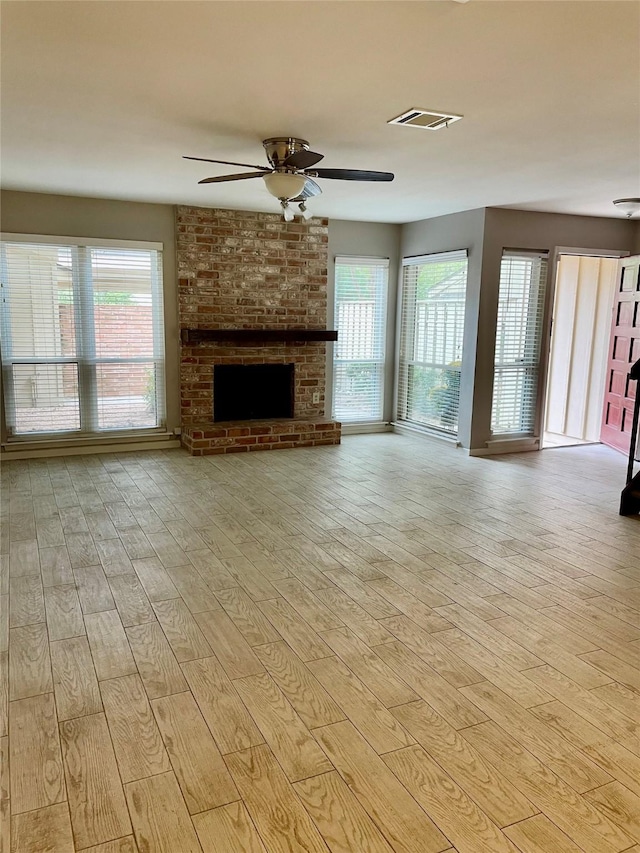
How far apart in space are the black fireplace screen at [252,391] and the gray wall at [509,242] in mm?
2164

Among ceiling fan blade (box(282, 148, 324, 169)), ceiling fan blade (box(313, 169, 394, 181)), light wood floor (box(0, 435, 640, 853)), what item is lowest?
light wood floor (box(0, 435, 640, 853))

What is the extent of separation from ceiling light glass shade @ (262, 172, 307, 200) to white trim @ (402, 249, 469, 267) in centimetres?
299

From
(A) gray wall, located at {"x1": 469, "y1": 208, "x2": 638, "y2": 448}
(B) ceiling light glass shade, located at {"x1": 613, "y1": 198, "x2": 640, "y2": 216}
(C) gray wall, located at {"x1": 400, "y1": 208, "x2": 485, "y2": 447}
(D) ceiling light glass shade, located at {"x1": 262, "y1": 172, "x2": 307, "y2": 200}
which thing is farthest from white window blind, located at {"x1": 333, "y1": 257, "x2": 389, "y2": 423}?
(D) ceiling light glass shade, located at {"x1": 262, "y1": 172, "x2": 307, "y2": 200}

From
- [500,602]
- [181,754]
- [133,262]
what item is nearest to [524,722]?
[500,602]

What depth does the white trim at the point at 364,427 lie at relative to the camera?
7.58 metres

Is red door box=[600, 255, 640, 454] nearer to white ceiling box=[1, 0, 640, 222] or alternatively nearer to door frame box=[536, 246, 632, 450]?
door frame box=[536, 246, 632, 450]

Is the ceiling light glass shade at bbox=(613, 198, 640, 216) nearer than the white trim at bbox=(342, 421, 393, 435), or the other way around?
the ceiling light glass shade at bbox=(613, 198, 640, 216)

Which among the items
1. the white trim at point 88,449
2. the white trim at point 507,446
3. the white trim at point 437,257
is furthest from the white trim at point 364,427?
the white trim at point 88,449

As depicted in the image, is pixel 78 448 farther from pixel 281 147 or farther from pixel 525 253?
pixel 525 253

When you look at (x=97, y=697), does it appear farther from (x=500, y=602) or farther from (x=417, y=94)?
(x=417, y=94)

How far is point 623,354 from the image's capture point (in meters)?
6.55

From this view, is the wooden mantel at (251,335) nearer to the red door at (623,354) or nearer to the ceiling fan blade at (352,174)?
the ceiling fan blade at (352,174)

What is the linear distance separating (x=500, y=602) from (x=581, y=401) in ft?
17.1

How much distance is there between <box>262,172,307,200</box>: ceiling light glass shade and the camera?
147 inches
